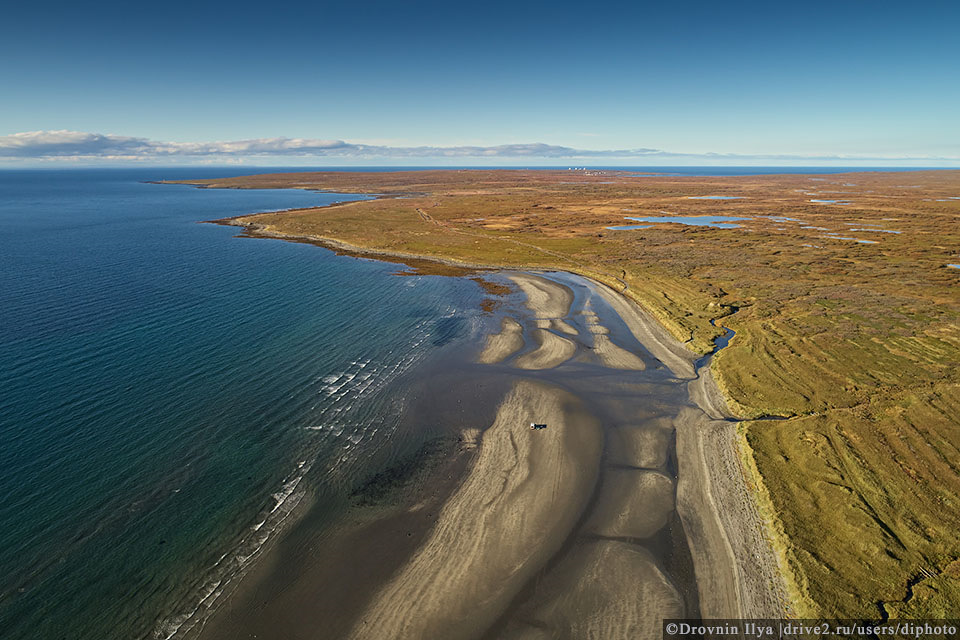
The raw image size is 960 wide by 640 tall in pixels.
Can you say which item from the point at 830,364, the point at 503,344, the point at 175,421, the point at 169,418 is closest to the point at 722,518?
the point at 830,364

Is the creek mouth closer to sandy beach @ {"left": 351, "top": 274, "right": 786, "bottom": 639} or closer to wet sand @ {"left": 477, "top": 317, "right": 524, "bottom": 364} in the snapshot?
sandy beach @ {"left": 351, "top": 274, "right": 786, "bottom": 639}

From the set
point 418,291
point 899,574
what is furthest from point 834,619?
point 418,291

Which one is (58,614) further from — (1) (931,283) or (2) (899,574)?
(1) (931,283)

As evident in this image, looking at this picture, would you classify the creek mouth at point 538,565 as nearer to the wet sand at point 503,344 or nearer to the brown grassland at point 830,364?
the wet sand at point 503,344

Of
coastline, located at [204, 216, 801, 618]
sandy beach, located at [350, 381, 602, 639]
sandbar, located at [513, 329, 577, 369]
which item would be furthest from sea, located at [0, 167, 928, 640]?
coastline, located at [204, 216, 801, 618]

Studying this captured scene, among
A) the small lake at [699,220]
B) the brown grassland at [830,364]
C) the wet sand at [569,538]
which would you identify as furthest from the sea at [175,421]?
the small lake at [699,220]

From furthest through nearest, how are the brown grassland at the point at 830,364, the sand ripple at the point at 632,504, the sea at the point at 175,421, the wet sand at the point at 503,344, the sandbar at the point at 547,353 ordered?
the wet sand at the point at 503,344, the sandbar at the point at 547,353, the sand ripple at the point at 632,504, the brown grassland at the point at 830,364, the sea at the point at 175,421
